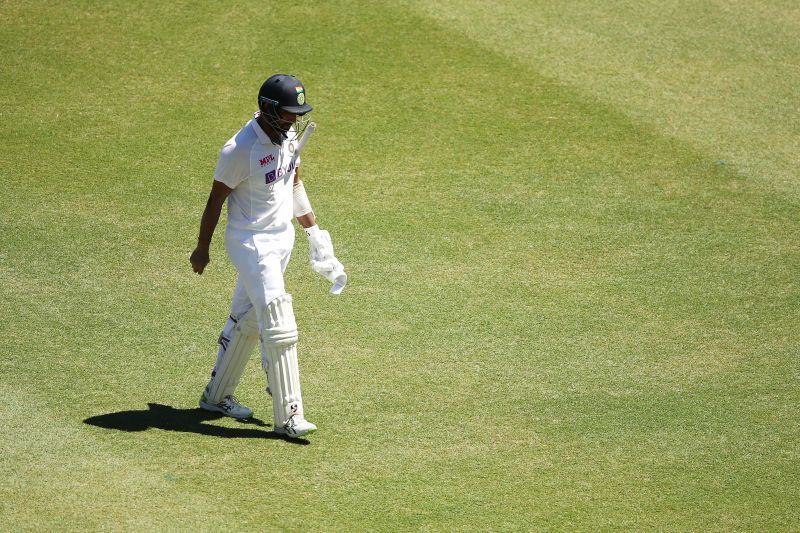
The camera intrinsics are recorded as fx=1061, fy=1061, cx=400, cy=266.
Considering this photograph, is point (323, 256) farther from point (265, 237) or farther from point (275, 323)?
point (275, 323)

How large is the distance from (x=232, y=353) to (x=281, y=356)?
0.44m

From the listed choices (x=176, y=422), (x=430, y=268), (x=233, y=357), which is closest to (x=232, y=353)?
(x=233, y=357)

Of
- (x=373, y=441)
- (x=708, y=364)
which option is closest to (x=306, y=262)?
(x=373, y=441)

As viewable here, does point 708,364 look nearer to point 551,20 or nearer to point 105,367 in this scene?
point 105,367

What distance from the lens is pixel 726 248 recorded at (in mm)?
9719

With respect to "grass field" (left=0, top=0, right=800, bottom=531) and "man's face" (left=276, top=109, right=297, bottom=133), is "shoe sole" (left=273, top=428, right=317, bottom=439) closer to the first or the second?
"grass field" (left=0, top=0, right=800, bottom=531)

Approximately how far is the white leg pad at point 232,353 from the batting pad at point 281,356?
0.22m

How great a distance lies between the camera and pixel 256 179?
6.55 metres

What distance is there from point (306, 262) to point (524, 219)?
218 centimetres

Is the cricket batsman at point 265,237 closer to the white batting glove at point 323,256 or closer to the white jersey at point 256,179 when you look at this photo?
A: the white jersey at point 256,179

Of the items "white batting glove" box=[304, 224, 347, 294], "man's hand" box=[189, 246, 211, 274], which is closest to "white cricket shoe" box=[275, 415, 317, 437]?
"white batting glove" box=[304, 224, 347, 294]

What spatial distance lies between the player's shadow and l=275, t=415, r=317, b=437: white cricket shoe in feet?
0.21

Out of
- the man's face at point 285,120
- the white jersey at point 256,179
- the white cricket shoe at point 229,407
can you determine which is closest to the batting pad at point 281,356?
the white cricket shoe at point 229,407

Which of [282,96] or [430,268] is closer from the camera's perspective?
[282,96]
